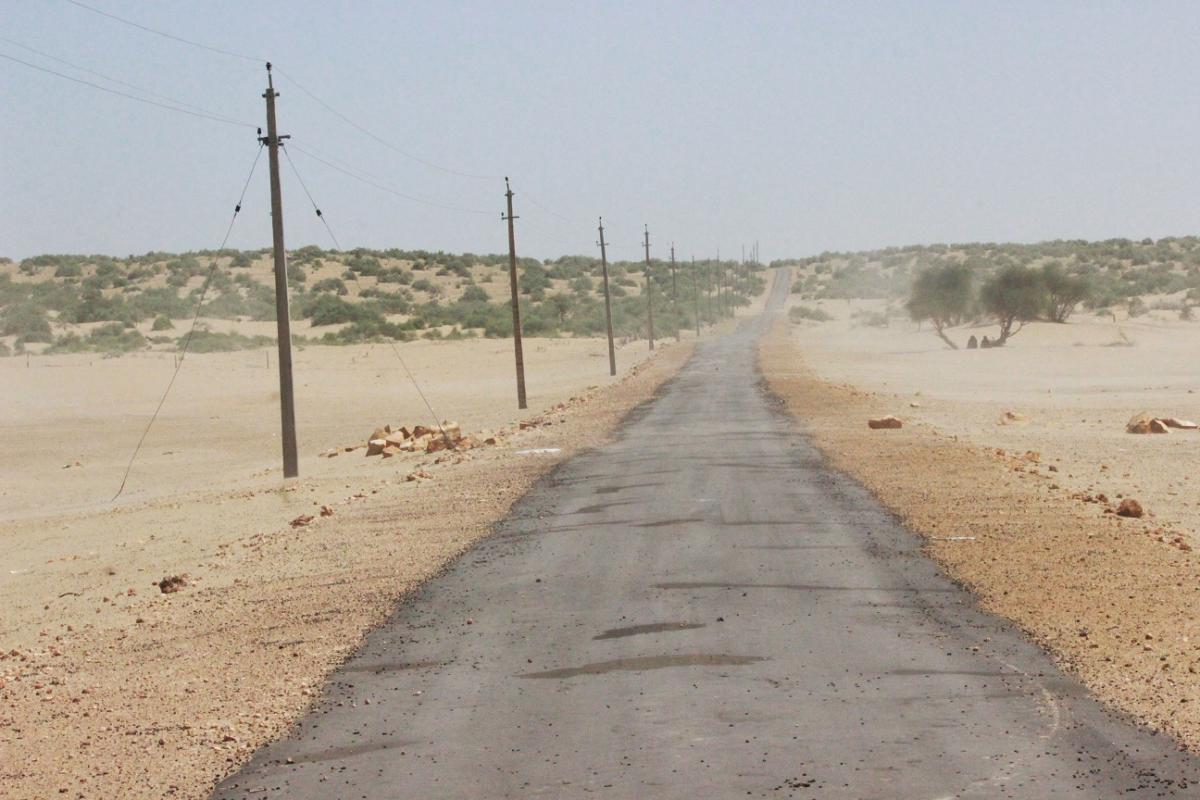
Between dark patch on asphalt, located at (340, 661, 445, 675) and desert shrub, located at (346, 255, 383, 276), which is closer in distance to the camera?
dark patch on asphalt, located at (340, 661, 445, 675)

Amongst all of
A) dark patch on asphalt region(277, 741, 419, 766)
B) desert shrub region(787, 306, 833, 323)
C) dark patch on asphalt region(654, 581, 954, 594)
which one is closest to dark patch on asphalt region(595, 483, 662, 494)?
dark patch on asphalt region(654, 581, 954, 594)

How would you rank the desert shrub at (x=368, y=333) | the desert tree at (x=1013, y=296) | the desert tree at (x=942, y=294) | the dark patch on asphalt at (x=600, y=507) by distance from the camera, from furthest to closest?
the desert shrub at (x=368, y=333) < the desert tree at (x=942, y=294) < the desert tree at (x=1013, y=296) < the dark patch on asphalt at (x=600, y=507)

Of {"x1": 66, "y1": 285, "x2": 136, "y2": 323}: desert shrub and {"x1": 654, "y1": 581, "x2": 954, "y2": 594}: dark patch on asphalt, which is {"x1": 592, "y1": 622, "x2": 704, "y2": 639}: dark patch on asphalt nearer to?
{"x1": 654, "y1": 581, "x2": 954, "y2": 594}: dark patch on asphalt

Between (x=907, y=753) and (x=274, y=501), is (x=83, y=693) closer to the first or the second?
(x=907, y=753)

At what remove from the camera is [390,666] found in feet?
32.9

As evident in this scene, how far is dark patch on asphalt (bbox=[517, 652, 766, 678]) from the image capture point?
959 centimetres

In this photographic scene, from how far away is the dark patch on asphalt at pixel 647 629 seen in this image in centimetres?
1063

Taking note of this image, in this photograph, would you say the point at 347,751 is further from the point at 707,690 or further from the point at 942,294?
the point at 942,294

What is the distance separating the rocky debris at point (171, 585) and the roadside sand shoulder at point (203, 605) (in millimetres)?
134

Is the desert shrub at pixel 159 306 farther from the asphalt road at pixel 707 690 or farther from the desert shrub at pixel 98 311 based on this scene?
the asphalt road at pixel 707 690

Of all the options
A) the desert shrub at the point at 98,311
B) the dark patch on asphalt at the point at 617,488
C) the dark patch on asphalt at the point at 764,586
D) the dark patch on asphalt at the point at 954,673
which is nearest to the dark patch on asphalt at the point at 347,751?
the dark patch on asphalt at the point at 954,673

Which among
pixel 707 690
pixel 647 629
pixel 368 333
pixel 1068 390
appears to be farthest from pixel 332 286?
pixel 707 690

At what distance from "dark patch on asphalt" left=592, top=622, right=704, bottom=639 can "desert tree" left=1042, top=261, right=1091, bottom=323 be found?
69.0 meters

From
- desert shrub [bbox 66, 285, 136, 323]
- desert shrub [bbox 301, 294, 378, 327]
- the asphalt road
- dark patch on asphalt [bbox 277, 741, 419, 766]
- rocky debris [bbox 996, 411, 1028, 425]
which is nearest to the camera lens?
the asphalt road
